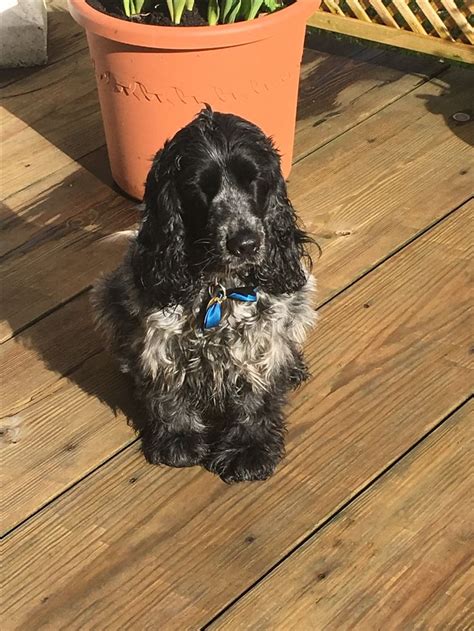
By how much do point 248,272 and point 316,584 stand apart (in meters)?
0.79

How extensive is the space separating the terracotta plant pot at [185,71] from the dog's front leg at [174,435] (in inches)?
44.8

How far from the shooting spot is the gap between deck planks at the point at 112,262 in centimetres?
281

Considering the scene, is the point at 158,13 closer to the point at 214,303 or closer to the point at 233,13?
the point at 233,13

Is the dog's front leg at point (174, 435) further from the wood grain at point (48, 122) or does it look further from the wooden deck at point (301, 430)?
the wood grain at point (48, 122)

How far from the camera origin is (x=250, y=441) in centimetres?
271

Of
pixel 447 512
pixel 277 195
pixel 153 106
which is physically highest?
pixel 277 195

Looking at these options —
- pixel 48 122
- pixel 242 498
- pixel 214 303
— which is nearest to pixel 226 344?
pixel 214 303

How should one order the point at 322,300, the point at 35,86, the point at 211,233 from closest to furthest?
the point at 211,233 < the point at 322,300 < the point at 35,86

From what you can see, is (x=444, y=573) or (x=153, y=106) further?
(x=153, y=106)

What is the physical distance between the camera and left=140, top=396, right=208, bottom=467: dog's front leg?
2.70 metres

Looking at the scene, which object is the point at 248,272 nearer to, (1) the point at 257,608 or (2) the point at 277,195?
(2) the point at 277,195

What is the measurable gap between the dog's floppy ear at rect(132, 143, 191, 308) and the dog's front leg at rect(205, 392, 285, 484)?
1.37ft

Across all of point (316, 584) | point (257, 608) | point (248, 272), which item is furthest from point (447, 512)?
point (248, 272)

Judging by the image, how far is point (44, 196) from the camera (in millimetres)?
3809
